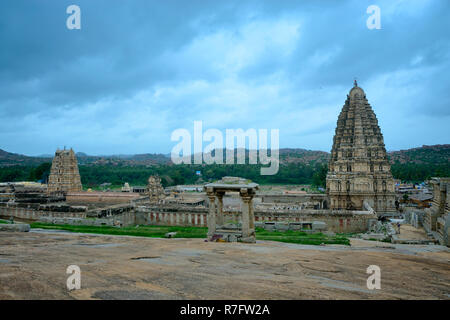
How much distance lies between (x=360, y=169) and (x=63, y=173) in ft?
163

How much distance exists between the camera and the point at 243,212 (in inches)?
610

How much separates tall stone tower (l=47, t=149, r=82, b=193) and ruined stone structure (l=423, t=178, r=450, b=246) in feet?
180

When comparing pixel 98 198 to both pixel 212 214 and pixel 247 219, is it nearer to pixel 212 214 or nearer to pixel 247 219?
pixel 212 214

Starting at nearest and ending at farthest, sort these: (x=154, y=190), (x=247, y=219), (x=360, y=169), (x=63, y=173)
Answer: (x=247, y=219) → (x=360, y=169) → (x=154, y=190) → (x=63, y=173)

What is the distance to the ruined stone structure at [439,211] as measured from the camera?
18.3 meters

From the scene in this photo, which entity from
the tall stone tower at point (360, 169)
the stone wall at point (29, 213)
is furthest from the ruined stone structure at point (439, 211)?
the stone wall at point (29, 213)

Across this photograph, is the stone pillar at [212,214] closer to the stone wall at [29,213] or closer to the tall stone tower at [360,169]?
the stone wall at [29,213]

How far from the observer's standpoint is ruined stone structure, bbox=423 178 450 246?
18.3 m

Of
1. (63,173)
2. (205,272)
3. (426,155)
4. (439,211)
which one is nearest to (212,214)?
(205,272)

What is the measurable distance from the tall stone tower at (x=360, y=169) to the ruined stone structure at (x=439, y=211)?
1475cm

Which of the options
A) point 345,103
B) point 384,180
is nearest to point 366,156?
point 384,180

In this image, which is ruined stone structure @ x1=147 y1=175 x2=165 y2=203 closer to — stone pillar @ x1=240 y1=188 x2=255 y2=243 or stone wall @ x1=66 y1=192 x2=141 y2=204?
stone wall @ x1=66 y1=192 x2=141 y2=204
